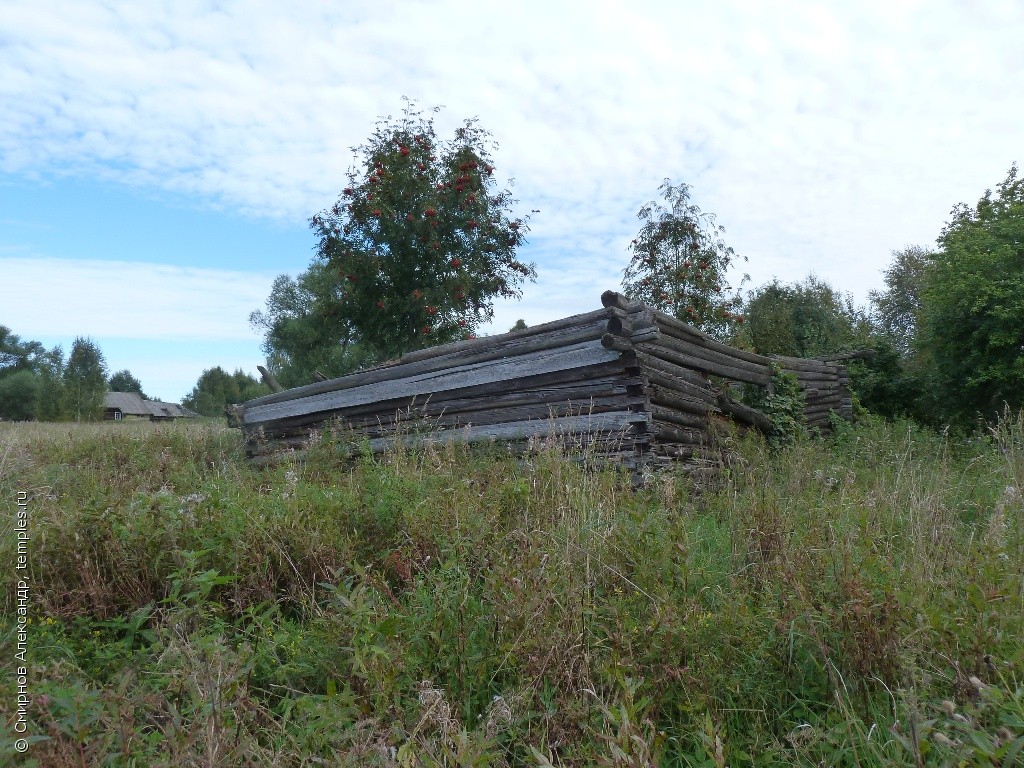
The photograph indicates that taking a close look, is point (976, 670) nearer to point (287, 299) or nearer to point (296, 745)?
point (296, 745)

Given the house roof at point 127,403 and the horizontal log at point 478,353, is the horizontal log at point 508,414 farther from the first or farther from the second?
the house roof at point 127,403

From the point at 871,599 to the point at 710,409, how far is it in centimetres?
545

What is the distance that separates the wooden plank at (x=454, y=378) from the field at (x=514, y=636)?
2553 millimetres

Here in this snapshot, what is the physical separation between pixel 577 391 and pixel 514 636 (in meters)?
4.44

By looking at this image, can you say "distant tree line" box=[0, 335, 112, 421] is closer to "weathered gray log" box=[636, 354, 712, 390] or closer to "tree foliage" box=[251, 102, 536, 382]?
"tree foliage" box=[251, 102, 536, 382]

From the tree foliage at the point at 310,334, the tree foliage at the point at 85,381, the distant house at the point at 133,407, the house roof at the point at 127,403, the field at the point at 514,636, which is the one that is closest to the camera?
the field at the point at 514,636

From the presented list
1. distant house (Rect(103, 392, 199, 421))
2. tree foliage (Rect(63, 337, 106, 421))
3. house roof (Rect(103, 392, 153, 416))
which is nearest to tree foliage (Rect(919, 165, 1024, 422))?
tree foliage (Rect(63, 337, 106, 421))

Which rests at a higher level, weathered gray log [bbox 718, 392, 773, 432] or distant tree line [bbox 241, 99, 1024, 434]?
distant tree line [bbox 241, 99, 1024, 434]

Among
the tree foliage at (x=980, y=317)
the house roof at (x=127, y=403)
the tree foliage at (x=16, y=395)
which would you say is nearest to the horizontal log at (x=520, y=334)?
the tree foliage at (x=980, y=317)

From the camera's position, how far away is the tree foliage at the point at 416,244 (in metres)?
14.4

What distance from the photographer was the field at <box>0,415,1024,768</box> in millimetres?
2029

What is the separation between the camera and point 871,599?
95.4 inches

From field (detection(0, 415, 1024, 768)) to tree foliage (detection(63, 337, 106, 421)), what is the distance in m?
19.4

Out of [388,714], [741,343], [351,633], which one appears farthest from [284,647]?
[741,343]
